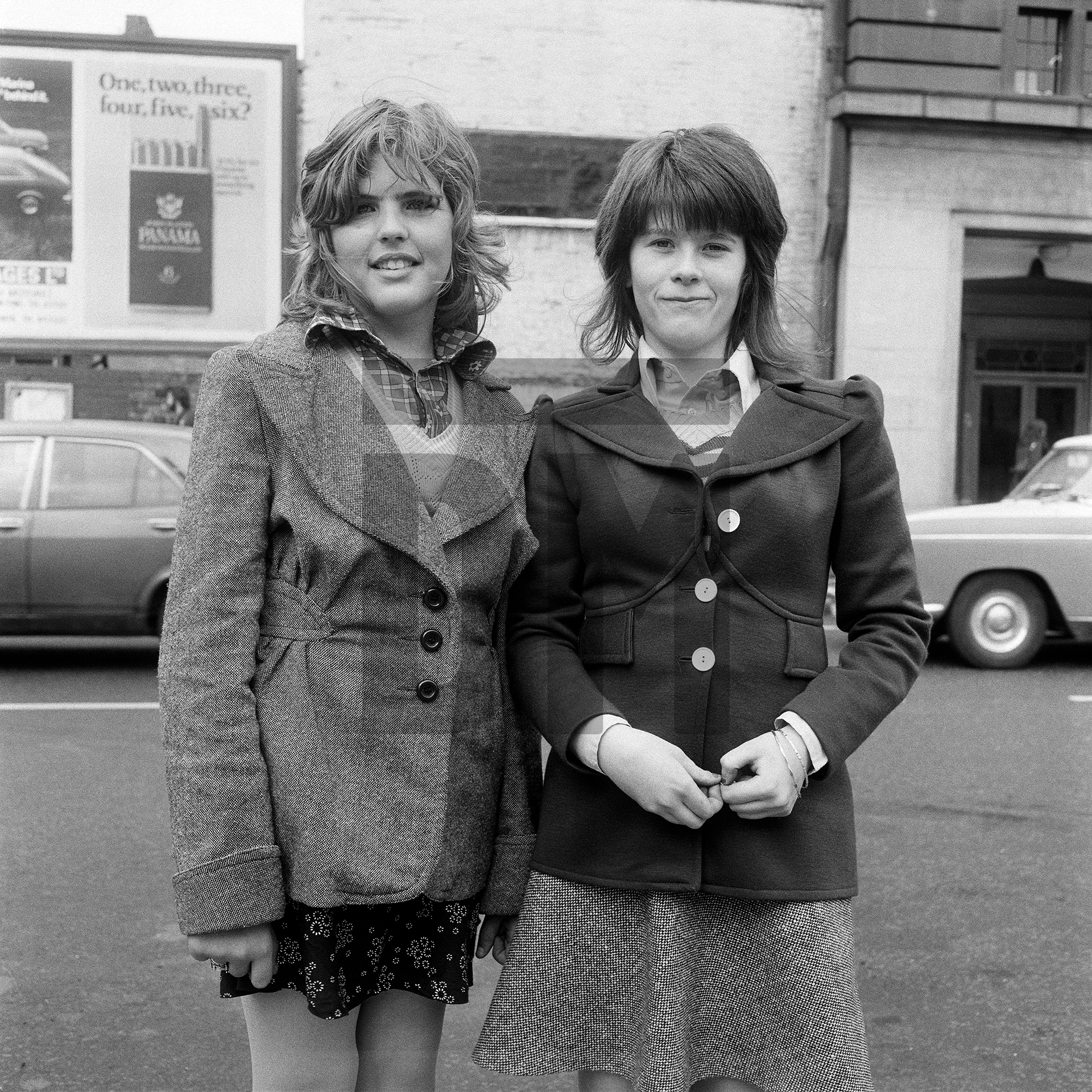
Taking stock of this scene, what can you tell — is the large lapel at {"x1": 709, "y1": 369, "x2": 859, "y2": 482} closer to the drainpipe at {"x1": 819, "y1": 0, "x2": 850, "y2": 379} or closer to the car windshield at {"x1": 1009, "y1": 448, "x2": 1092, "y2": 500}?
the car windshield at {"x1": 1009, "y1": 448, "x2": 1092, "y2": 500}

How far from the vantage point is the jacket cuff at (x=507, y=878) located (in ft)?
6.72

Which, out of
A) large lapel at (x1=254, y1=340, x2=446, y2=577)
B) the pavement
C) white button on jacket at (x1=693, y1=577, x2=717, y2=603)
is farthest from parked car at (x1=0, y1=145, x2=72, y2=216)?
white button on jacket at (x1=693, y1=577, x2=717, y2=603)

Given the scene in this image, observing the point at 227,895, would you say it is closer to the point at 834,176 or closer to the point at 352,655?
the point at 352,655

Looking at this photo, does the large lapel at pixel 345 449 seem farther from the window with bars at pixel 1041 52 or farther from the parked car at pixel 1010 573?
the window with bars at pixel 1041 52

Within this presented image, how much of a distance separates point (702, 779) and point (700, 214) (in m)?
0.83

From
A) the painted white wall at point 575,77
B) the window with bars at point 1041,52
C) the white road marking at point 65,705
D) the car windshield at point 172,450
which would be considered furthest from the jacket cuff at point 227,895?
the window with bars at point 1041,52

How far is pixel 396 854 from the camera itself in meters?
1.92

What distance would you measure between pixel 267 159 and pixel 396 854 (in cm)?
1424

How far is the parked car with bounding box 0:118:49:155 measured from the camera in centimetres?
1477

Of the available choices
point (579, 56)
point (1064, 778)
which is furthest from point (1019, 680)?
point (579, 56)

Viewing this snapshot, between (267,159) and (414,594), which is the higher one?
(267,159)

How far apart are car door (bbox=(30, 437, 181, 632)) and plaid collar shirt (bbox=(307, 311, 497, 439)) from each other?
6444 millimetres

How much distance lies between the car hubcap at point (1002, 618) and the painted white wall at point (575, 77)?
702cm

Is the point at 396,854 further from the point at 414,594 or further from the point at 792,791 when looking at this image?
the point at 792,791
